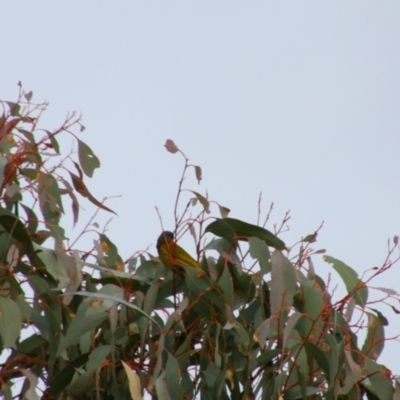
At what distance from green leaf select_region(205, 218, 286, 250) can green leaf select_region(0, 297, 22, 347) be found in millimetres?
316

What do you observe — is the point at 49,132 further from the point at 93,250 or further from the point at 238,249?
the point at 238,249

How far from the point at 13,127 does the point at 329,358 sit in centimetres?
62

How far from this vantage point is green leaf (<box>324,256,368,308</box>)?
1316 mm

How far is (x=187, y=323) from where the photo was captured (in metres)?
1.28

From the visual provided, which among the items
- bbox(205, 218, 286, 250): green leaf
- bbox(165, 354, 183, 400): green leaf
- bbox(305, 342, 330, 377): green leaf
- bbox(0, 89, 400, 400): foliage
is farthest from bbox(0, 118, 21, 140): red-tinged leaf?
bbox(305, 342, 330, 377): green leaf

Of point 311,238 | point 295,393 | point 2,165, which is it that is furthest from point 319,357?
point 2,165

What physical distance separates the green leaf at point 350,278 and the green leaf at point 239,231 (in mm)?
136

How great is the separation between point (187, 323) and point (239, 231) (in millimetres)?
163

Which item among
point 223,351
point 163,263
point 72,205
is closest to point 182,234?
point 163,263

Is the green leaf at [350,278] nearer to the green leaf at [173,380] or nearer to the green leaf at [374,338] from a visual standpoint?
the green leaf at [374,338]

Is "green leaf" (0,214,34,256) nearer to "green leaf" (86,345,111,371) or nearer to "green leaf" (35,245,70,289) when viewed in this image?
"green leaf" (35,245,70,289)

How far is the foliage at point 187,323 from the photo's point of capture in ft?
3.83

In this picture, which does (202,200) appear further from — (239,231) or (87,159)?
(87,159)

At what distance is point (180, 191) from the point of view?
1.22m
